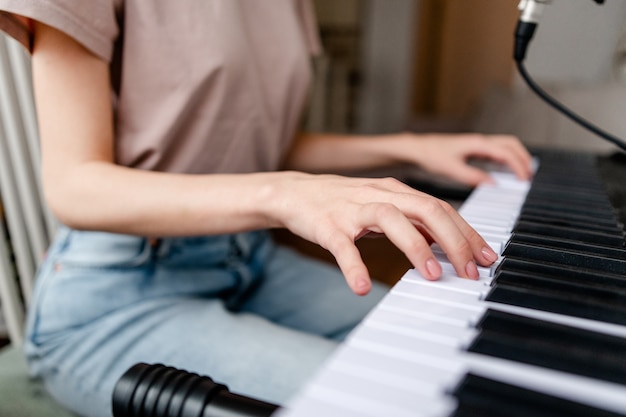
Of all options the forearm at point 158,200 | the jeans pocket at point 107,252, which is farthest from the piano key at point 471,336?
the jeans pocket at point 107,252

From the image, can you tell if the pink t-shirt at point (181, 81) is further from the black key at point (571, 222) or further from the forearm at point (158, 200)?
the black key at point (571, 222)

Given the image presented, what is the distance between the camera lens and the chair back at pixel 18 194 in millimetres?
731

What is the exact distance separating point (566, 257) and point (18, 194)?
736mm

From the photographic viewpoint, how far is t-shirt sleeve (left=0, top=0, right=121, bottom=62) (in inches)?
19.2

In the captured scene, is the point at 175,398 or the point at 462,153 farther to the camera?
the point at 462,153

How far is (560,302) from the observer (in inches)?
13.3

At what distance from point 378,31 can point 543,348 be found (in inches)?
111

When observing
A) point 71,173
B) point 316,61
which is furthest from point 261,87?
point 316,61

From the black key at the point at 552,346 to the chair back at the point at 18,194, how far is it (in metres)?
0.70

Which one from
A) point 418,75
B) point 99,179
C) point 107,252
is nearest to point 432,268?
point 99,179

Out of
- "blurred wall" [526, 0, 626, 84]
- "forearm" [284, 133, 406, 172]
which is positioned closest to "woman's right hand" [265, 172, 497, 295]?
"blurred wall" [526, 0, 626, 84]

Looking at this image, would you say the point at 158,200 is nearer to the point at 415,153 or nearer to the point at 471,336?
the point at 471,336

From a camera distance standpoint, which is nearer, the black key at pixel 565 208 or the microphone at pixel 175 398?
the microphone at pixel 175 398

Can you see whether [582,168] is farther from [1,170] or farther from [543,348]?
[1,170]
